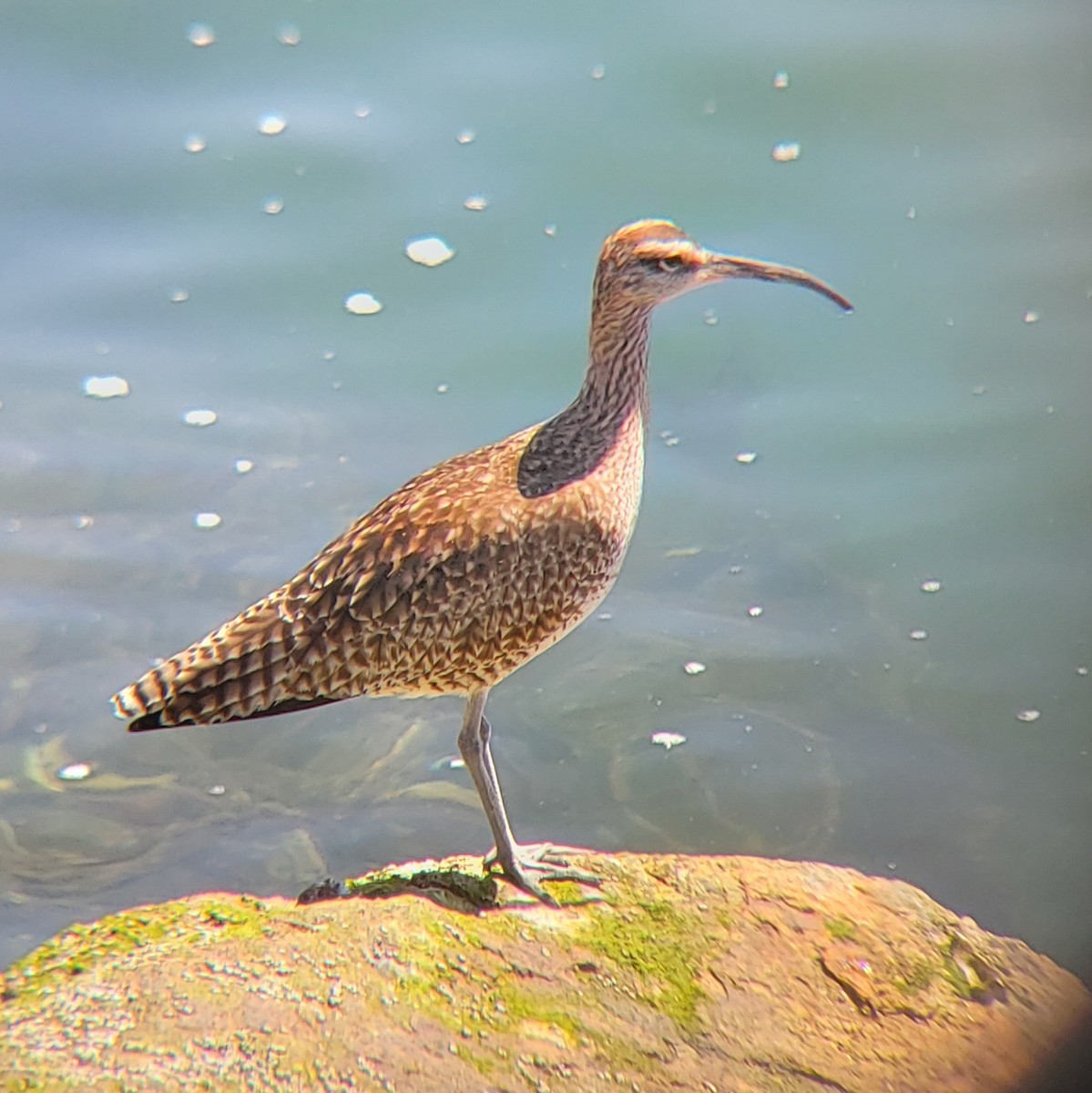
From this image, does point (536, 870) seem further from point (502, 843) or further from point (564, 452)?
point (564, 452)

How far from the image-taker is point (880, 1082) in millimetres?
3436

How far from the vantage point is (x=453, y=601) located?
3.91 metres

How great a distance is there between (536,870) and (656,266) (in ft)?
5.42

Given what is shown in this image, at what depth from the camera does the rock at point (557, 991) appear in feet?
9.93

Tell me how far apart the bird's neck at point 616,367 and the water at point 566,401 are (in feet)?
5.43

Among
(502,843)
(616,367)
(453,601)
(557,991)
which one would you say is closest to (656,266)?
(616,367)

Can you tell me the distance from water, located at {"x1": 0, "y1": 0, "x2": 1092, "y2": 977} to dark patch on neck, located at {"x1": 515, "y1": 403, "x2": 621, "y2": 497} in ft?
5.37

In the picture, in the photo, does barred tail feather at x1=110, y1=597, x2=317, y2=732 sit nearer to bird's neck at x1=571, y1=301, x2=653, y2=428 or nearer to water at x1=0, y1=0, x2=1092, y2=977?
bird's neck at x1=571, y1=301, x2=653, y2=428

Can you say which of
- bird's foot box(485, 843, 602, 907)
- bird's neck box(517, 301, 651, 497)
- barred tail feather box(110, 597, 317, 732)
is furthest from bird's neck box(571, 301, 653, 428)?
bird's foot box(485, 843, 602, 907)

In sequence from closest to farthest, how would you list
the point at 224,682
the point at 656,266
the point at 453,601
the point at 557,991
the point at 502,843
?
the point at 557,991 → the point at 224,682 → the point at 453,601 → the point at 502,843 → the point at 656,266

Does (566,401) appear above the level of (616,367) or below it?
below

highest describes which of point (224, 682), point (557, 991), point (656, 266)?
point (656, 266)

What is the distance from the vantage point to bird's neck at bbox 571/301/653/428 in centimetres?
435

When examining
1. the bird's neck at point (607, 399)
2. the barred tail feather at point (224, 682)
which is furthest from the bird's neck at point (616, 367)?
the barred tail feather at point (224, 682)
